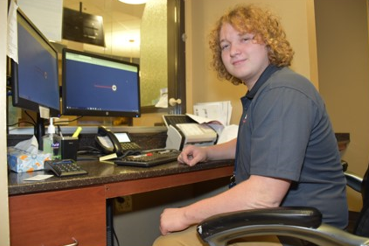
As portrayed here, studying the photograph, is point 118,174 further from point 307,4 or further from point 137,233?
point 307,4

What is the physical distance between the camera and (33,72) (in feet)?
3.57

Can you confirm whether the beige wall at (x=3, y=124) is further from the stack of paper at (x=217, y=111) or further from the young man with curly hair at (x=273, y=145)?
the stack of paper at (x=217, y=111)

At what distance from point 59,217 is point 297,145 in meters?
0.64

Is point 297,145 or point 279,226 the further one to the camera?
point 297,145

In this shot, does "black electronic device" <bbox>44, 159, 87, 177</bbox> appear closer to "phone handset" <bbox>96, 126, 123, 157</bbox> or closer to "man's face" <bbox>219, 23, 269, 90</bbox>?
"phone handset" <bbox>96, 126, 123, 157</bbox>

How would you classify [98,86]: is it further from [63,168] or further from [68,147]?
[63,168]

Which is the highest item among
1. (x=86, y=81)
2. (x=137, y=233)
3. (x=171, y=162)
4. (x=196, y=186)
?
(x=86, y=81)

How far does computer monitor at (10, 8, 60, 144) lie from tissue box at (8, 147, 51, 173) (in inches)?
6.3

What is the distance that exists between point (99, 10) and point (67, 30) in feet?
1.64

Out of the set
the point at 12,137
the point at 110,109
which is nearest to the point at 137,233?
the point at 110,109

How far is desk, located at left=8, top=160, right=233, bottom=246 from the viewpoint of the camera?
71 cm

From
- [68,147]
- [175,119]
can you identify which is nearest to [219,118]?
[175,119]

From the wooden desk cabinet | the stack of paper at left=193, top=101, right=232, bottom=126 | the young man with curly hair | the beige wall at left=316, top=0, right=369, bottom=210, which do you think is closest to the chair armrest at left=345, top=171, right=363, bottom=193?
the young man with curly hair

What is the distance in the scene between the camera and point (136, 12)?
9.27 ft
